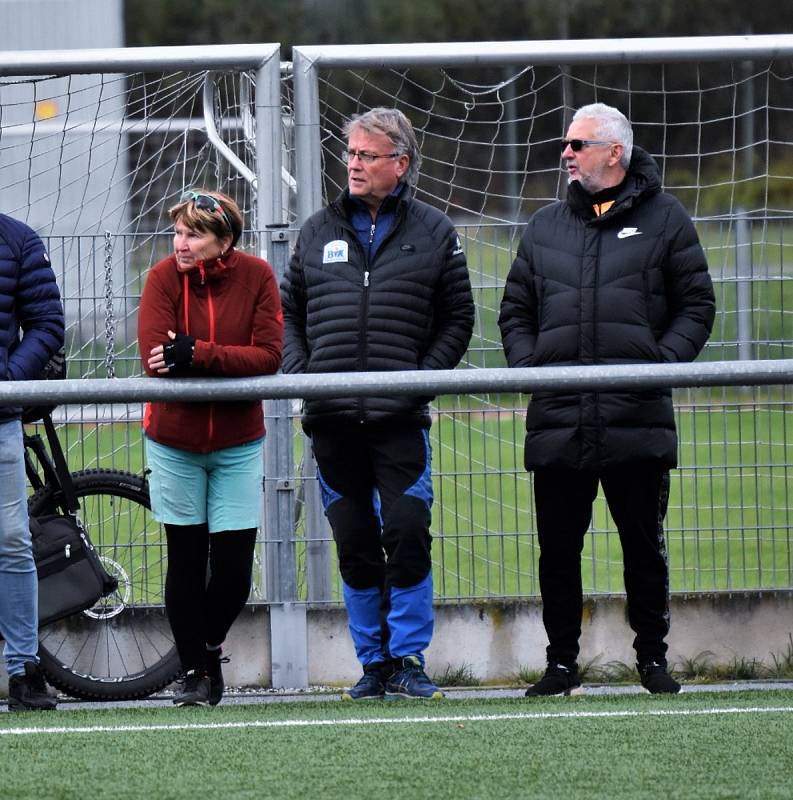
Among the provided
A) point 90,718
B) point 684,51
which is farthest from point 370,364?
point 684,51

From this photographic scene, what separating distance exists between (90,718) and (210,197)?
164cm

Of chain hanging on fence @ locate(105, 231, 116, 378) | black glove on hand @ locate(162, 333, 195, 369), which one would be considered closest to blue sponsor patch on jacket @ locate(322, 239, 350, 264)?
black glove on hand @ locate(162, 333, 195, 369)

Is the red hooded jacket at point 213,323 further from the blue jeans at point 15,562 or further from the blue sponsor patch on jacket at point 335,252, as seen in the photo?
the blue jeans at point 15,562

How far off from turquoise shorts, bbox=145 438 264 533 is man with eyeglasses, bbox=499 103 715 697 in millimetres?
925

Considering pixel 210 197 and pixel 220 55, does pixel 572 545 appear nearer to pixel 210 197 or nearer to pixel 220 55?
pixel 210 197

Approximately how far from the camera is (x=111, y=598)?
20.8ft

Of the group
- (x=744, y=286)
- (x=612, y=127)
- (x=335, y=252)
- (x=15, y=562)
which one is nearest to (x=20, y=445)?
(x=15, y=562)

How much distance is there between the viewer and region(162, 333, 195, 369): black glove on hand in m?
4.91

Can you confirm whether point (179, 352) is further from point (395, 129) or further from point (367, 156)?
point (395, 129)

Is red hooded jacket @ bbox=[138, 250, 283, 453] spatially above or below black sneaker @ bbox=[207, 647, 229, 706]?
above

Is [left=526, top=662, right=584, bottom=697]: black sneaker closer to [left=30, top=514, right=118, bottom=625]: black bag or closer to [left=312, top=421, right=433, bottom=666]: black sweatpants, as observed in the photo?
[left=312, top=421, right=433, bottom=666]: black sweatpants

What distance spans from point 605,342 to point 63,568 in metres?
2.04

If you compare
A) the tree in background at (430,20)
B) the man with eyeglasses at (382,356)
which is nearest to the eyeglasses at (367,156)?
the man with eyeglasses at (382,356)

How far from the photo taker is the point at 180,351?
16.1 feet
